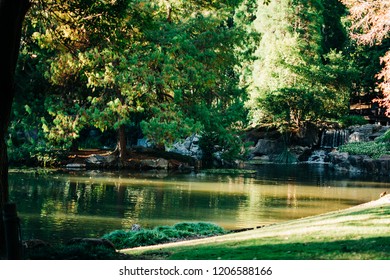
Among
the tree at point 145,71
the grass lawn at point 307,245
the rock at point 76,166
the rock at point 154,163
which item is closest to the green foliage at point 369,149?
the tree at point 145,71

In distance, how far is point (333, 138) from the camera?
1700 inches

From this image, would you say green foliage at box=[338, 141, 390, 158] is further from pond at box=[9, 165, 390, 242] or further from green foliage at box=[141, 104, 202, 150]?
green foliage at box=[141, 104, 202, 150]

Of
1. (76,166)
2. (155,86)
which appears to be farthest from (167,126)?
(76,166)

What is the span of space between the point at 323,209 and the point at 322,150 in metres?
26.1

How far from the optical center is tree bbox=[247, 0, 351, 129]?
4338 cm

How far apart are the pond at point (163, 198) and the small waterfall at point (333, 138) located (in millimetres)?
13741

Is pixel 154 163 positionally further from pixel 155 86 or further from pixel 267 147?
pixel 267 147

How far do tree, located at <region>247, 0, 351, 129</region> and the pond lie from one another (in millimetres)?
14795

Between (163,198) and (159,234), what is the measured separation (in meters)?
7.03

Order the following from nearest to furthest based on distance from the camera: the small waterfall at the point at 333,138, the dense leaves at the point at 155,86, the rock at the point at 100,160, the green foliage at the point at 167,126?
the dense leaves at the point at 155,86, the green foliage at the point at 167,126, the rock at the point at 100,160, the small waterfall at the point at 333,138

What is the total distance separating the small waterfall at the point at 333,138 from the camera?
42.5 metres

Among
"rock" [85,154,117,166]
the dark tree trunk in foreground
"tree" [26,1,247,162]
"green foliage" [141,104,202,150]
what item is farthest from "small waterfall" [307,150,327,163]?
the dark tree trunk in foreground

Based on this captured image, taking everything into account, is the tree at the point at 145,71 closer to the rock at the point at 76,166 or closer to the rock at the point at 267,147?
the rock at the point at 76,166
